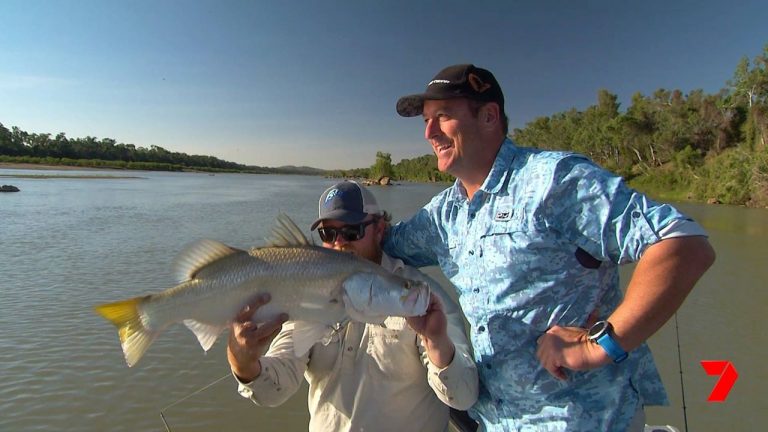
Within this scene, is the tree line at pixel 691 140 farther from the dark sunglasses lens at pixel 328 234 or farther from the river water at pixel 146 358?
the dark sunglasses lens at pixel 328 234

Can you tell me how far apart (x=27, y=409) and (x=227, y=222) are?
19531 mm

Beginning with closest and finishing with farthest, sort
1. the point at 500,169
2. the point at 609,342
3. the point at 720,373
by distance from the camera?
the point at 609,342 → the point at 500,169 → the point at 720,373

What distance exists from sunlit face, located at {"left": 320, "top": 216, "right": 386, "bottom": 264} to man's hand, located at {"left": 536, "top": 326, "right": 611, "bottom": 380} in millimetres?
1558

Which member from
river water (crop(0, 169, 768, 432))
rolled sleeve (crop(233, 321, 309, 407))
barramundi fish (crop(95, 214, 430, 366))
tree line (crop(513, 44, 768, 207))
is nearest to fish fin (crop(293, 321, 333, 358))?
barramundi fish (crop(95, 214, 430, 366))

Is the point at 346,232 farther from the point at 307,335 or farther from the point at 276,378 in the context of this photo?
the point at 276,378

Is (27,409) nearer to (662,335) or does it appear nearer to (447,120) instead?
(447,120)

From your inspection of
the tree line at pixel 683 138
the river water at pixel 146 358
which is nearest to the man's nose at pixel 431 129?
the river water at pixel 146 358

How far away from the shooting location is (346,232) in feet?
11.2

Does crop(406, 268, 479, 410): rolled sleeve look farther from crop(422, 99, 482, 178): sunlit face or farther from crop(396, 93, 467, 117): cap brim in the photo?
crop(396, 93, 467, 117): cap brim

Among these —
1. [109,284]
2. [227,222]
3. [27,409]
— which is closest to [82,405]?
[27,409]

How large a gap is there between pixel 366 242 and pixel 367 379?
1.02 metres

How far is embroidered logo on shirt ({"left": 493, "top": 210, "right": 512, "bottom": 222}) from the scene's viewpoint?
2510 mm

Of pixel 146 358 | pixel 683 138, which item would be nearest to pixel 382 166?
pixel 683 138

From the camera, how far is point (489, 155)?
279cm
